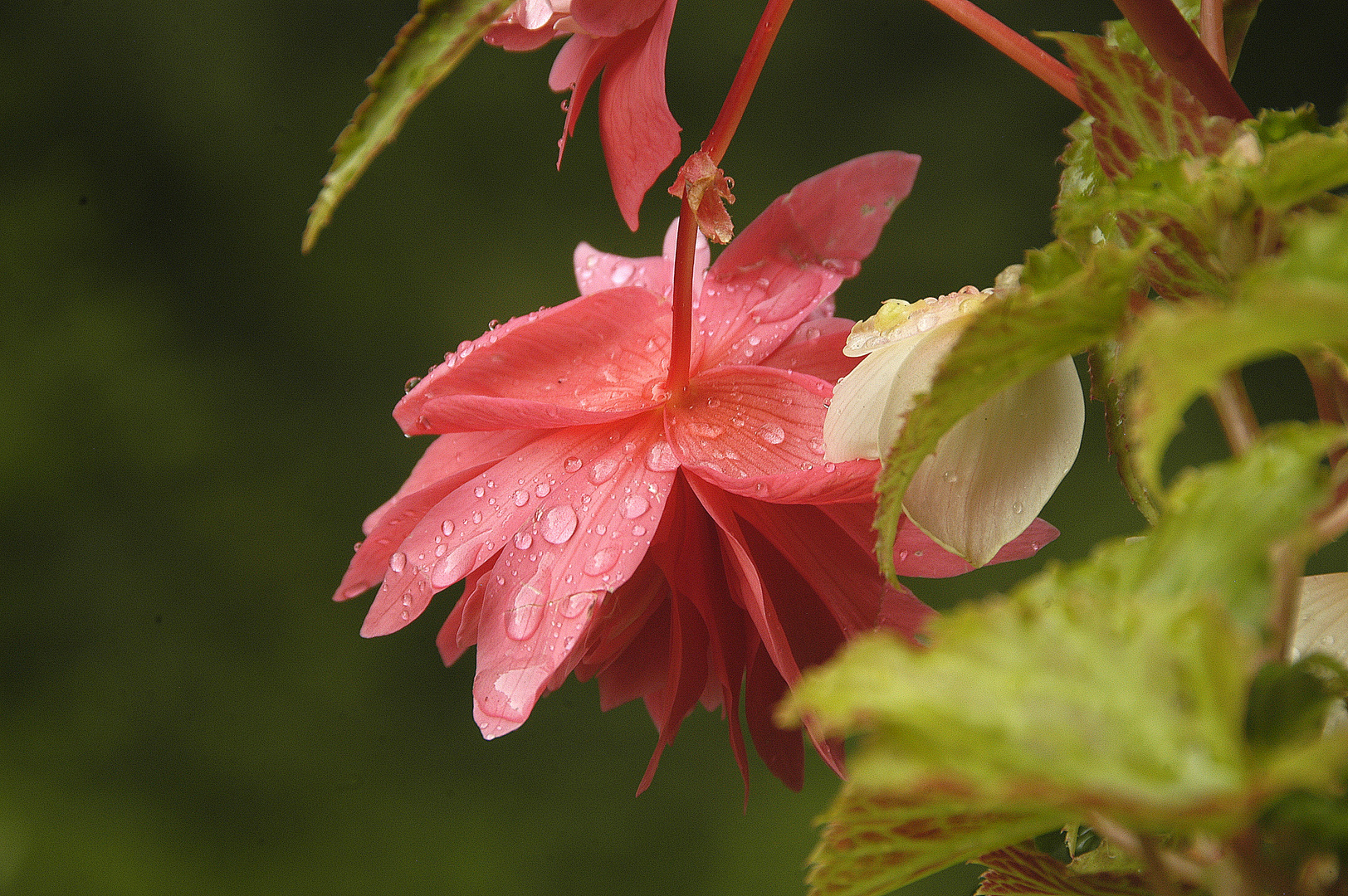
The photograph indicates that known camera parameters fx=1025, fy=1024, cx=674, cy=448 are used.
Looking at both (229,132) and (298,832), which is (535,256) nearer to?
(229,132)

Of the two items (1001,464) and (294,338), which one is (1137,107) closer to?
(1001,464)

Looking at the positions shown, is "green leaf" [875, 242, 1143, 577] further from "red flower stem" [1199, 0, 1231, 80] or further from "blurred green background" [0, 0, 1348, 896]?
"blurred green background" [0, 0, 1348, 896]

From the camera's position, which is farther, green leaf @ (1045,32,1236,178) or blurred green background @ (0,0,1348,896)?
blurred green background @ (0,0,1348,896)

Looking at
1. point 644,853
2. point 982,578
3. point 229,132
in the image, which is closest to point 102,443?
point 229,132

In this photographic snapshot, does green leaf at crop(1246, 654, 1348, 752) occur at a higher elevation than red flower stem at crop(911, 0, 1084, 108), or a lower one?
lower

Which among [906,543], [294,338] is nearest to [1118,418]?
[906,543]

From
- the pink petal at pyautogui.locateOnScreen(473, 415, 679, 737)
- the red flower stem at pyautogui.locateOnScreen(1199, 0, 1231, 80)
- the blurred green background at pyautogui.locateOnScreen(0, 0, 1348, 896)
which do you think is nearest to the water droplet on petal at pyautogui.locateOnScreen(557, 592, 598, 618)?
the pink petal at pyautogui.locateOnScreen(473, 415, 679, 737)

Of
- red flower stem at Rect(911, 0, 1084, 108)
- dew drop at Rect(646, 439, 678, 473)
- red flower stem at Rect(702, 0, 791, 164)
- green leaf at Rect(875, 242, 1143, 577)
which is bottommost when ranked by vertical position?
dew drop at Rect(646, 439, 678, 473)
